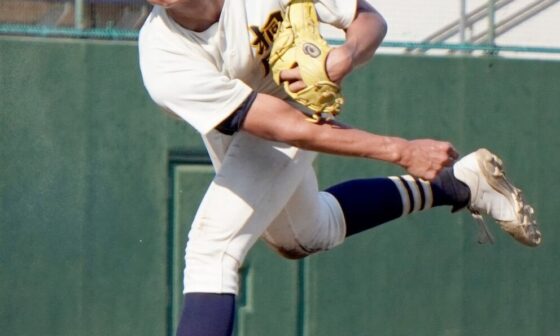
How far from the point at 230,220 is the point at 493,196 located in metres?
1.30

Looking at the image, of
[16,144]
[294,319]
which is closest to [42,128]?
[16,144]

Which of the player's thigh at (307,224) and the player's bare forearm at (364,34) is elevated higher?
the player's bare forearm at (364,34)

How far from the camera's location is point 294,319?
23.5 feet

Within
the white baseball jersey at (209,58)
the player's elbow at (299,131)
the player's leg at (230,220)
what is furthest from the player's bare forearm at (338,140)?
the player's leg at (230,220)

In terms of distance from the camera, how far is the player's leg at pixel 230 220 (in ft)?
16.6

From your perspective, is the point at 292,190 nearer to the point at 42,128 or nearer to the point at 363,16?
the point at 363,16

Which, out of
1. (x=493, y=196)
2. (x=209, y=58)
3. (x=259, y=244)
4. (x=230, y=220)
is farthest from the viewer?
(x=259, y=244)

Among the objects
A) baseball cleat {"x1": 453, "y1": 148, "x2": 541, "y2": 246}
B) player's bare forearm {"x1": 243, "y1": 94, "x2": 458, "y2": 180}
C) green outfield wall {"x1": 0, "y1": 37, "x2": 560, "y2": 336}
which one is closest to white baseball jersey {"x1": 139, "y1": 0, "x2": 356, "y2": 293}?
player's bare forearm {"x1": 243, "y1": 94, "x2": 458, "y2": 180}

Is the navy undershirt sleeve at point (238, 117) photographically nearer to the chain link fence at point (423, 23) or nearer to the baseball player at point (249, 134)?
the baseball player at point (249, 134)

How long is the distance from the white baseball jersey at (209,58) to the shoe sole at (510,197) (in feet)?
4.00

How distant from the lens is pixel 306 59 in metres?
4.84

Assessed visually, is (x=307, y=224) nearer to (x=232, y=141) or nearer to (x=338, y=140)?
(x=232, y=141)


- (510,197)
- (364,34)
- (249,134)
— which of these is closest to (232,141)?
(249,134)

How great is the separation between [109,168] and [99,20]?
76 centimetres
